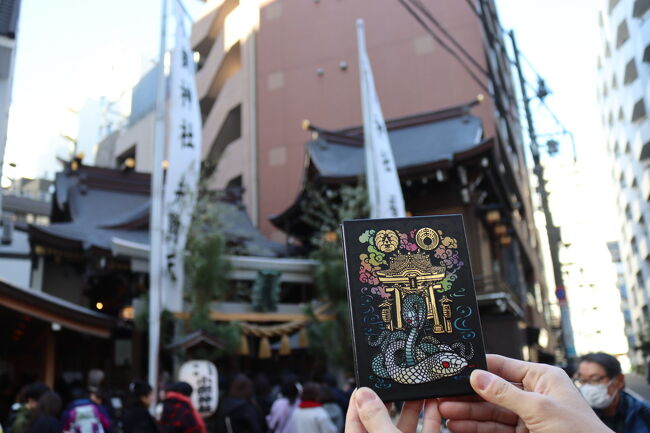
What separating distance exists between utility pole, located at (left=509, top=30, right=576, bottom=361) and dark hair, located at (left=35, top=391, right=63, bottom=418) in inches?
330

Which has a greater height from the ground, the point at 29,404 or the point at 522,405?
the point at 522,405

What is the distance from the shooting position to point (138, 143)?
99.0 ft

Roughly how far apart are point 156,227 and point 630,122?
2681 centimetres

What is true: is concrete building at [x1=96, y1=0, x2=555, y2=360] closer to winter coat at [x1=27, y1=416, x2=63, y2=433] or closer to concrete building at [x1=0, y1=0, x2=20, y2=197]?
concrete building at [x1=0, y1=0, x2=20, y2=197]

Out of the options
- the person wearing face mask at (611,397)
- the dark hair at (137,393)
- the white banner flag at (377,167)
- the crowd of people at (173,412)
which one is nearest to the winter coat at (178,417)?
the crowd of people at (173,412)

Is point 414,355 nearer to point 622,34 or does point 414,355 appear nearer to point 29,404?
point 29,404

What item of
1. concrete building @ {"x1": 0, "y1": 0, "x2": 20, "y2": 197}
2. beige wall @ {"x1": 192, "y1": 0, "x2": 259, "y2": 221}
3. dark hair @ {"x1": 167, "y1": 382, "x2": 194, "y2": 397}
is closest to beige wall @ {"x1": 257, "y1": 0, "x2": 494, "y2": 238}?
beige wall @ {"x1": 192, "y1": 0, "x2": 259, "y2": 221}

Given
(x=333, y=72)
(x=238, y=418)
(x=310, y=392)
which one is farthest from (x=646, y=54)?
(x=238, y=418)

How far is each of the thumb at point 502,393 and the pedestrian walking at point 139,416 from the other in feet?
15.6

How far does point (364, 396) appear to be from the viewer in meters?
1.43

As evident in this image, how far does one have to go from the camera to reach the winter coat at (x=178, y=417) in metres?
5.43

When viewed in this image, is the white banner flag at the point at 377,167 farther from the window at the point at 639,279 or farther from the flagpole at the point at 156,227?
the window at the point at 639,279

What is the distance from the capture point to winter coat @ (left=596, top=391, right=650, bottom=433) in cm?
299

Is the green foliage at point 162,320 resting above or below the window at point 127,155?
below
